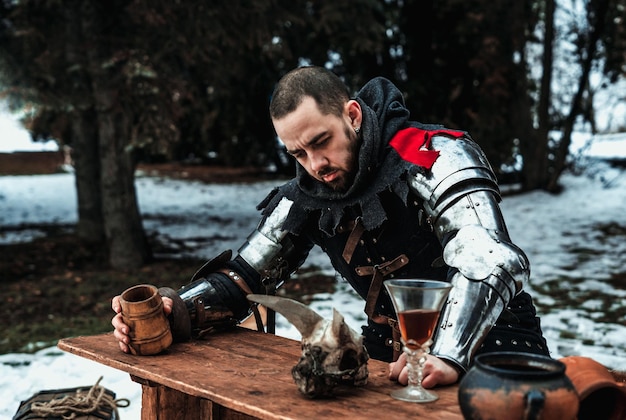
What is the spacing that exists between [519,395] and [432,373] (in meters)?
0.46

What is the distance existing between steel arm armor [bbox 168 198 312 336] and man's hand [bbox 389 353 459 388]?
0.90 metres

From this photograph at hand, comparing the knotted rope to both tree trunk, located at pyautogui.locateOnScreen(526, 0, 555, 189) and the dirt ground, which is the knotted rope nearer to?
the dirt ground

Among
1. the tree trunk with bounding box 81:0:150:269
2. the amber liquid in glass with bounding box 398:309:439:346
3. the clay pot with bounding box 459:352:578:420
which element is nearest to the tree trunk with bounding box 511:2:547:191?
the tree trunk with bounding box 81:0:150:269

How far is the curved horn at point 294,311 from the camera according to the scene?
6.20 feet

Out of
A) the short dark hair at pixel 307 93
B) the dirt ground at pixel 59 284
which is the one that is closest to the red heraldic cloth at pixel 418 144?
the short dark hair at pixel 307 93

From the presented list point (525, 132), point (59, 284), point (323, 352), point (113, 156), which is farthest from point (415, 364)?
point (525, 132)

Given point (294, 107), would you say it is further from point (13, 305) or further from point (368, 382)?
point (13, 305)

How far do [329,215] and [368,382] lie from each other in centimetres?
82

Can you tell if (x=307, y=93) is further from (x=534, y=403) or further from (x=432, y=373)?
(x=534, y=403)

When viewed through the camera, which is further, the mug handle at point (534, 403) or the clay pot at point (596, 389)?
the clay pot at point (596, 389)

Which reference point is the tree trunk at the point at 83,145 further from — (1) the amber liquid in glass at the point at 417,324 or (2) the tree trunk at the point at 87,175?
(1) the amber liquid in glass at the point at 417,324

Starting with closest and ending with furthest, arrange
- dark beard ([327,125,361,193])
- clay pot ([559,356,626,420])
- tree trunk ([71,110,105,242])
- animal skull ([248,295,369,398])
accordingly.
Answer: clay pot ([559,356,626,420]) → animal skull ([248,295,369,398]) → dark beard ([327,125,361,193]) → tree trunk ([71,110,105,242])

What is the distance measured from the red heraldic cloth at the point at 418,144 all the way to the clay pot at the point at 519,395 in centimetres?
107

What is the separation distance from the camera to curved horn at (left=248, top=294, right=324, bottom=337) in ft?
6.20
